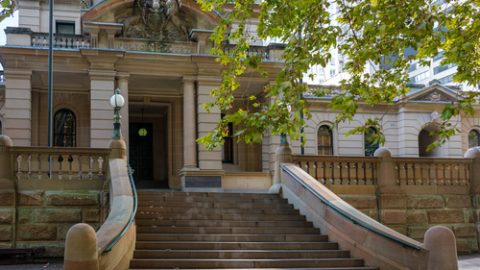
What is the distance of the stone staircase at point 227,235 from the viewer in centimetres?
1253

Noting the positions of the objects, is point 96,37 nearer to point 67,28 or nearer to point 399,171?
point 67,28

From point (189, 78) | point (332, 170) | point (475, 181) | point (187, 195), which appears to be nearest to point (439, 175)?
point (475, 181)

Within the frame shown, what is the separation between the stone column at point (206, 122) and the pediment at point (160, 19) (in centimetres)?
214

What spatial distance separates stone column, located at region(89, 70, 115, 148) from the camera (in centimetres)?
2352

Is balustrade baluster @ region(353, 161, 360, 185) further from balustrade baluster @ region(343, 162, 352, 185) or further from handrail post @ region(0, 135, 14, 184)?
handrail post @ region(0, 135, 14, 184)

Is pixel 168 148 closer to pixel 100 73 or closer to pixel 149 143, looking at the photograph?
pixel 149 143

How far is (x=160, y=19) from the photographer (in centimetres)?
2475

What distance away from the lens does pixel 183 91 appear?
82.1 feet

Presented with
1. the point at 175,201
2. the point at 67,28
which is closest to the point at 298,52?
the point at 175,201

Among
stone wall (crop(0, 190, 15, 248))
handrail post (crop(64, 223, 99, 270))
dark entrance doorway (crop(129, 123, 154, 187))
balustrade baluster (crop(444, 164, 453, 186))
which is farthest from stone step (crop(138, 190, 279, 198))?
dark entrance doorway (crop(129, 123, 154, 187))

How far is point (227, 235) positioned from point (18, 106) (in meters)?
13.0

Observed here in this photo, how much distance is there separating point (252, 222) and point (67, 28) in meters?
16.9

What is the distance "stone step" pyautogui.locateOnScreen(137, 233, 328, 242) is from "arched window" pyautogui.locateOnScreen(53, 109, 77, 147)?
14.0m

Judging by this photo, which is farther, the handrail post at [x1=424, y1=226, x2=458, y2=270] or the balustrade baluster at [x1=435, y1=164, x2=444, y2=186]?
the balustrade baluster at [x1=435, y1=164, x2=444, y2=186]
